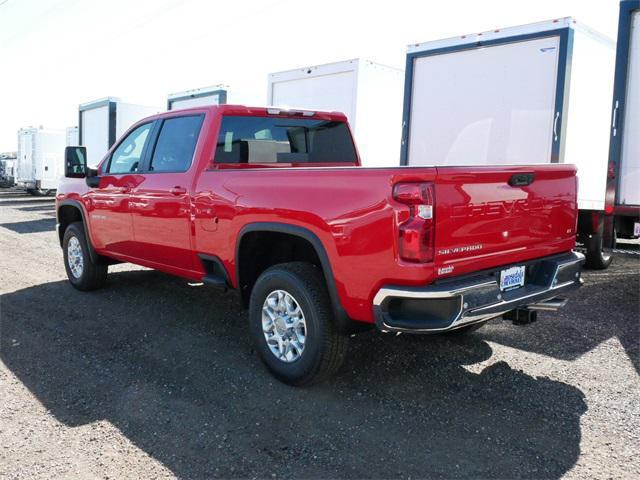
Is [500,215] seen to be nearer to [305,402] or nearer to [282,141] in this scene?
[305,402]

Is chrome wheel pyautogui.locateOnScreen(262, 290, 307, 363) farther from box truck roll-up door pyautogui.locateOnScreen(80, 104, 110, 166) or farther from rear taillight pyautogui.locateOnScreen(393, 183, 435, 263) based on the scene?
box truck roll-up door pyautogui.locateOnScreen(80, 104, 110, 166)

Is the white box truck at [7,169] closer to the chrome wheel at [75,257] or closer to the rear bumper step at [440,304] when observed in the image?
the chrome wheel at [75,257]

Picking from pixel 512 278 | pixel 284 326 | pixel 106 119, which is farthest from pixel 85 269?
pixel 106 119

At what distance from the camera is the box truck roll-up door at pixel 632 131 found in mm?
6492

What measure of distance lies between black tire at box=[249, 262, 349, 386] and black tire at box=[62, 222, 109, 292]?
3239 millimetres

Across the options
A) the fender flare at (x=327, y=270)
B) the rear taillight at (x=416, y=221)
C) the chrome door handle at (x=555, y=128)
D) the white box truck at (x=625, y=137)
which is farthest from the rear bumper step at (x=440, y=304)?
the chrome door handle at (x=555, y=128)

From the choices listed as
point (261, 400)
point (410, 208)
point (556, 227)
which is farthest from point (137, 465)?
point (556, 227)

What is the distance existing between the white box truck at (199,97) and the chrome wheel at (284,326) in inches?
404

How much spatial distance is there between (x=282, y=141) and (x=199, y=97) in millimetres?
10192

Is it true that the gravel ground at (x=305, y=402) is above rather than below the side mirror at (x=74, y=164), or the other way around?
below

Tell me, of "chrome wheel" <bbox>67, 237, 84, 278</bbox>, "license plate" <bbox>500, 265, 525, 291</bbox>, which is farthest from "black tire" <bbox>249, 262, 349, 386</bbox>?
"chrome wheel" <bbox>67, 237, 84, 278</bbox>

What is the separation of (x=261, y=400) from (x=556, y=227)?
2330mm

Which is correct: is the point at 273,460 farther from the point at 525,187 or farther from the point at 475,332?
the point at 475,332

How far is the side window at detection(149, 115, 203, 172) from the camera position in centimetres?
509
